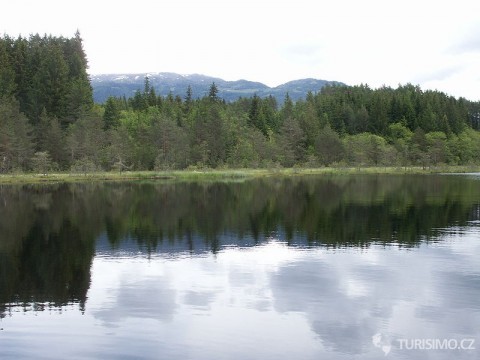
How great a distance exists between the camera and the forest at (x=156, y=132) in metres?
110

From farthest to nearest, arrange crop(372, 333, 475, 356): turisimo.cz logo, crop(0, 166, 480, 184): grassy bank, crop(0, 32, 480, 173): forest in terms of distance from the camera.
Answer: crop(0, 32, 480, 173): forest, crop(0, 166, 480, 184): grassy bank, crop(372, 333, 475, 356): turisimo.cz logo

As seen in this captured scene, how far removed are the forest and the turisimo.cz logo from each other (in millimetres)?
90289

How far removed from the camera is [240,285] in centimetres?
2723

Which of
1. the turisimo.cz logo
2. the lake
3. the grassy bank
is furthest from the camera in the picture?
the grassy bank

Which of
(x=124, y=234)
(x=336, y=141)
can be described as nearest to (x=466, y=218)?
(x=124, y=234)

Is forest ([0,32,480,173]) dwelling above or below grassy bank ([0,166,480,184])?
above

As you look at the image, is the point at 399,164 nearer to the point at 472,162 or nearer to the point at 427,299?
the point at 472,162

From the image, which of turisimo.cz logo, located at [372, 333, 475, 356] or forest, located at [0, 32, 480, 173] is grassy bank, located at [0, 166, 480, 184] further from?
turisimo.cz logo, located at [372, 333, 475, 356]

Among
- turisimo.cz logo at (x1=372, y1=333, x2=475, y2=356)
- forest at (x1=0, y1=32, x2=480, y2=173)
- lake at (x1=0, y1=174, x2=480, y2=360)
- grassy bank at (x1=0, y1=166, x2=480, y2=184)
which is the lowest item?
grassy bank at (x1=0, y1=166, x2=480, y2=184)

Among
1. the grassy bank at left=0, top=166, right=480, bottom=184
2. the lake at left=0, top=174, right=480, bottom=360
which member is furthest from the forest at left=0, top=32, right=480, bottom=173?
the lake at left=0, top=174, right=480, bottom=360

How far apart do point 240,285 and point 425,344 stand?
34.3 feet

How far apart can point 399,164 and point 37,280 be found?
136813mm

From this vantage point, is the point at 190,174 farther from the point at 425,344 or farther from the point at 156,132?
the point at 425,344

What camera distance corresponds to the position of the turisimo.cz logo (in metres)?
18.9
